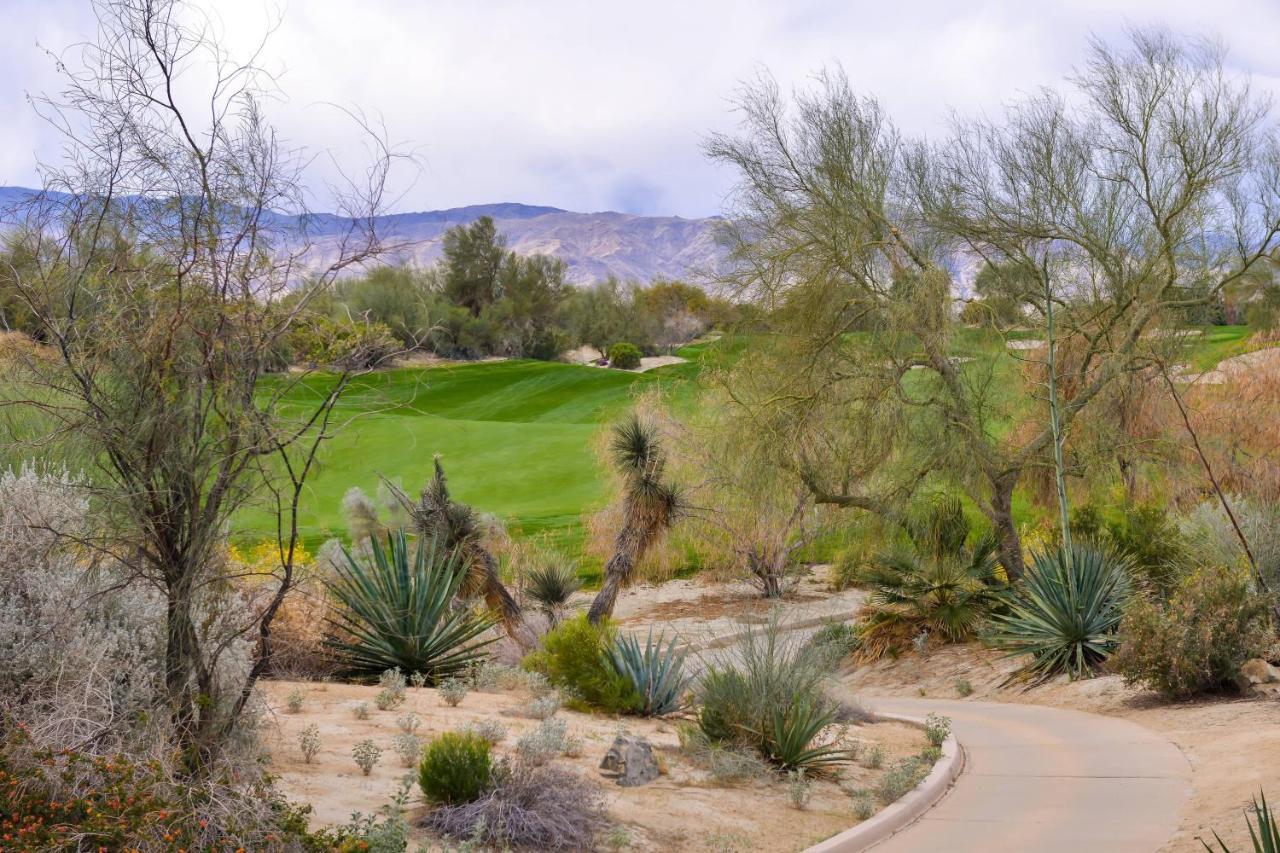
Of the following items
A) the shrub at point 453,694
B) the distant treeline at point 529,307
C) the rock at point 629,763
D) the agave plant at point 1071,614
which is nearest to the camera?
the rock at point 629,763

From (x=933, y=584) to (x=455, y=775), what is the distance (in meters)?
15.5

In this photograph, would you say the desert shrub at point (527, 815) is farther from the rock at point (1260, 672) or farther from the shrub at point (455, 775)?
the rock at point (1260, 672)

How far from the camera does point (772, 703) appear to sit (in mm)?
9531

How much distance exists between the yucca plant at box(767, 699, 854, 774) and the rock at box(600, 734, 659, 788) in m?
1.09

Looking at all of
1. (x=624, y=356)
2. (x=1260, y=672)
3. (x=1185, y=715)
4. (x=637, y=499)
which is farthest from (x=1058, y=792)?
(x=624, y=356)

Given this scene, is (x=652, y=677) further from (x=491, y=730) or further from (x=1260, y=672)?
(x=1260, y=672)

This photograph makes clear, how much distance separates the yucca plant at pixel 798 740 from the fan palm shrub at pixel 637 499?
34.9ft

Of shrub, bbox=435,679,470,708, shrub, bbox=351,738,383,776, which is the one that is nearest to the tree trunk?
shrub, bbox=435,679,470,708

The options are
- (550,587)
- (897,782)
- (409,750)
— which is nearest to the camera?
(409,750)

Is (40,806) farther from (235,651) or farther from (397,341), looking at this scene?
(397,341)

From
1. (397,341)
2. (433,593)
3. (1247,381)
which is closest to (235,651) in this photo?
(397,341)

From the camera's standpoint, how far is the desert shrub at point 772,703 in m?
9.42

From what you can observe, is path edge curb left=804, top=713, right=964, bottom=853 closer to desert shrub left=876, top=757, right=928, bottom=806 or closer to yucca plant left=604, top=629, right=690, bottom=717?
desert shrub left=876, top=757, right=928, bottom=806

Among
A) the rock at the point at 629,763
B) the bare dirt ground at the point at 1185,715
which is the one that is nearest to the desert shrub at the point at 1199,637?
the bare dirt ground at the point at 1185,715
